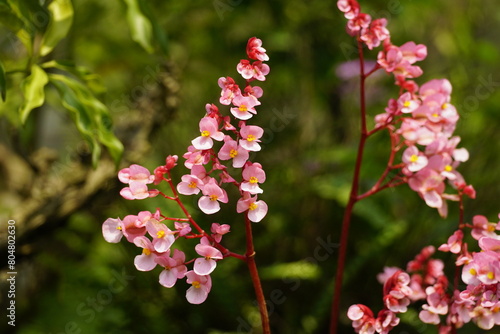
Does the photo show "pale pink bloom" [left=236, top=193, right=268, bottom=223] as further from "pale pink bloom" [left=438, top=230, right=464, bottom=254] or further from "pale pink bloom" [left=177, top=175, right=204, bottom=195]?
"pale pink bloom" [left=438, top=230, right=464, bottom=254]

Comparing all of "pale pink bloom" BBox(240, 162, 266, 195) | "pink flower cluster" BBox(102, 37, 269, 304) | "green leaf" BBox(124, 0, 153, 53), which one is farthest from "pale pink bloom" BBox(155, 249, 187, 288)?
"green leaf" BBox(124, 0, 153, 53)

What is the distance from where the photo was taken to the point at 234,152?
0.64 metres

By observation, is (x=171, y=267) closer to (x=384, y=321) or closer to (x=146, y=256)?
(x=146, y=256)

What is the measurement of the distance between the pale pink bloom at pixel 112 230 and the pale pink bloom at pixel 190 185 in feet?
0.25

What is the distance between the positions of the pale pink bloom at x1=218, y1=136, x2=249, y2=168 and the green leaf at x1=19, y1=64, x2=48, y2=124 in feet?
1.26

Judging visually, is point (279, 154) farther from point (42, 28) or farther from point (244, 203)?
point (244, 203)

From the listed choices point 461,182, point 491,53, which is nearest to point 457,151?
point 461,182

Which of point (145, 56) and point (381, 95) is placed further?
point (381, 95)

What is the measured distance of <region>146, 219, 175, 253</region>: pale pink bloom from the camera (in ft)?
2.00

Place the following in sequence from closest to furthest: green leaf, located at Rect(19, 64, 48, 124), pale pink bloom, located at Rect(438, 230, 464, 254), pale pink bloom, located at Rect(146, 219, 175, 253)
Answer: pale pink bloom, located at Rect(146, 219, 175, 253)
pale pink bloom, located at Rect(438, 230, 464, 254)
green leaf, located at Rect(19, 64, 48, 124)

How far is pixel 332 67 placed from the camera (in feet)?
5.99

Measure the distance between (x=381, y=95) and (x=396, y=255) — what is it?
37.6 inches

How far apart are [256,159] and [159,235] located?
1.35 meters

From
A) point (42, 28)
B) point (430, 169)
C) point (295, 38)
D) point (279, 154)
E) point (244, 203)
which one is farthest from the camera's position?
point (279, 154)
